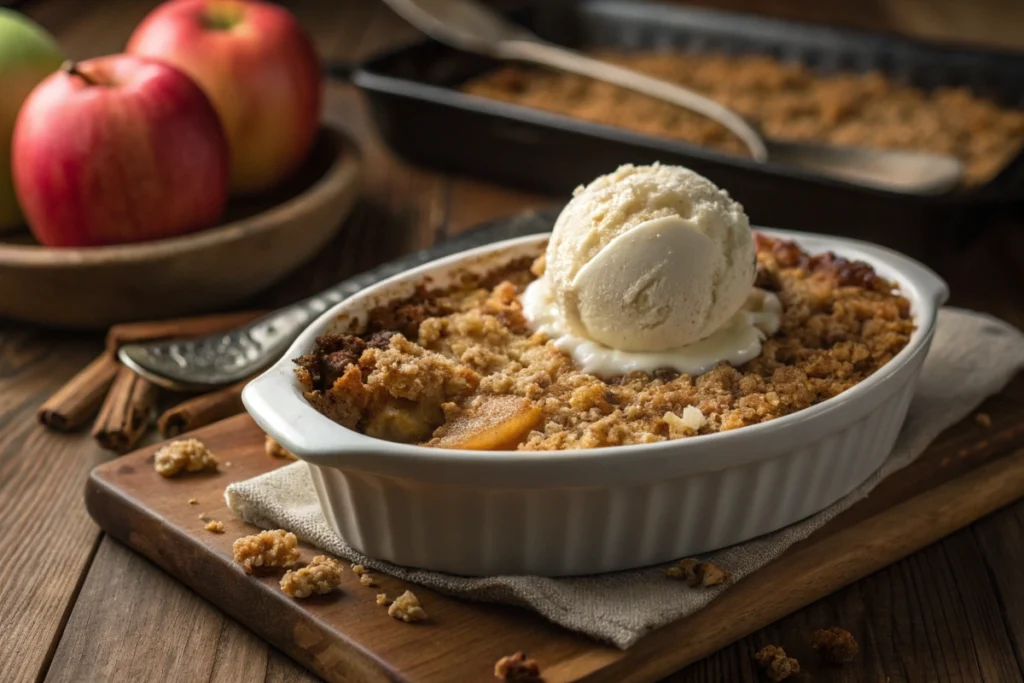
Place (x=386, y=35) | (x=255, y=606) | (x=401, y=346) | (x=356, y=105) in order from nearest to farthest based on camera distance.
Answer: (x=255, y=606)
(x=401, y=346)
(x=356, y=105)
(x=386, y=35)

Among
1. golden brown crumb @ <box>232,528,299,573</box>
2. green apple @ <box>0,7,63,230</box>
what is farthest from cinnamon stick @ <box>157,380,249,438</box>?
green apple @ <box>0,7,63,230</box>

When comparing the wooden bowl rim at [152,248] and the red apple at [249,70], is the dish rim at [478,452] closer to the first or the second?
the wooden bowl rim at [152,248]

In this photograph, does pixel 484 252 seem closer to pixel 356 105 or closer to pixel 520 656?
pixel 520 656

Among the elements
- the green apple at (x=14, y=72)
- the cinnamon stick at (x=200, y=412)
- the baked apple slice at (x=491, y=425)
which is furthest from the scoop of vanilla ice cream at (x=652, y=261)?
the green apple at (x=14, y=72)

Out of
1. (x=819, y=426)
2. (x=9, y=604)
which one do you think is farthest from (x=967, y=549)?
(x=9, y=604)

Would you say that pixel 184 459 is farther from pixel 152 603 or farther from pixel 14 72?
pixel 14 72

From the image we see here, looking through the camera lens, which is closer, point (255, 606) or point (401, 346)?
point (255, 606)
